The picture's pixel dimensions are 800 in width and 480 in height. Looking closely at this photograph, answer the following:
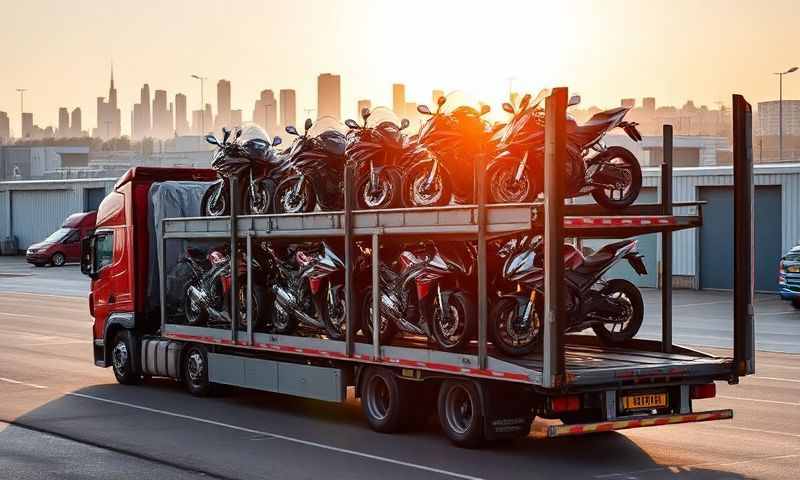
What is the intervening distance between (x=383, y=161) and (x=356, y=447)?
354 cm

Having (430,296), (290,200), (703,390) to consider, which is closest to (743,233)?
(703,390)

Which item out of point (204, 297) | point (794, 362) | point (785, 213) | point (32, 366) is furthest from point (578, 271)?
point (785, 213)

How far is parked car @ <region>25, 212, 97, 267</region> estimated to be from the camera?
201ft

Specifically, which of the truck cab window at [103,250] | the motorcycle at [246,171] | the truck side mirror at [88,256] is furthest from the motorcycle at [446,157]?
the truck side mirror at [88,256]

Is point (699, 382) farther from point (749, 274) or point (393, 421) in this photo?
point (393, 421)

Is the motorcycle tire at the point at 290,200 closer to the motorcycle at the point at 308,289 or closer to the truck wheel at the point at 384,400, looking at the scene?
the motorcycle at the point at 308,289

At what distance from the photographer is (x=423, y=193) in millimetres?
15250

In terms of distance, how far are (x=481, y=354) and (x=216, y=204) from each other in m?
6.54

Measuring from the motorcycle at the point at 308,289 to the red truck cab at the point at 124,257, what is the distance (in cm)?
309

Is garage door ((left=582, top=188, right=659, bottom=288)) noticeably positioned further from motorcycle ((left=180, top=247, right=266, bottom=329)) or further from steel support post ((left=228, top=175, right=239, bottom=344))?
steel support post ((left=228, top=175, right=239, bottom=344))

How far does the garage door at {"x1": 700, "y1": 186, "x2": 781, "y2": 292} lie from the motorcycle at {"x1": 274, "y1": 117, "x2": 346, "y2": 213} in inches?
963

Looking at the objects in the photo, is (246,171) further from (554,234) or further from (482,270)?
(554,234)

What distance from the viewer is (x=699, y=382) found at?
13812mm

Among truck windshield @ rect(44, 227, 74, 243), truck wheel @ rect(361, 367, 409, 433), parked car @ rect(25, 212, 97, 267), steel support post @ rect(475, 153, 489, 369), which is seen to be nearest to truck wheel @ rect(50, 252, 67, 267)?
parked car @ rect(25, 212, 97, 267)
